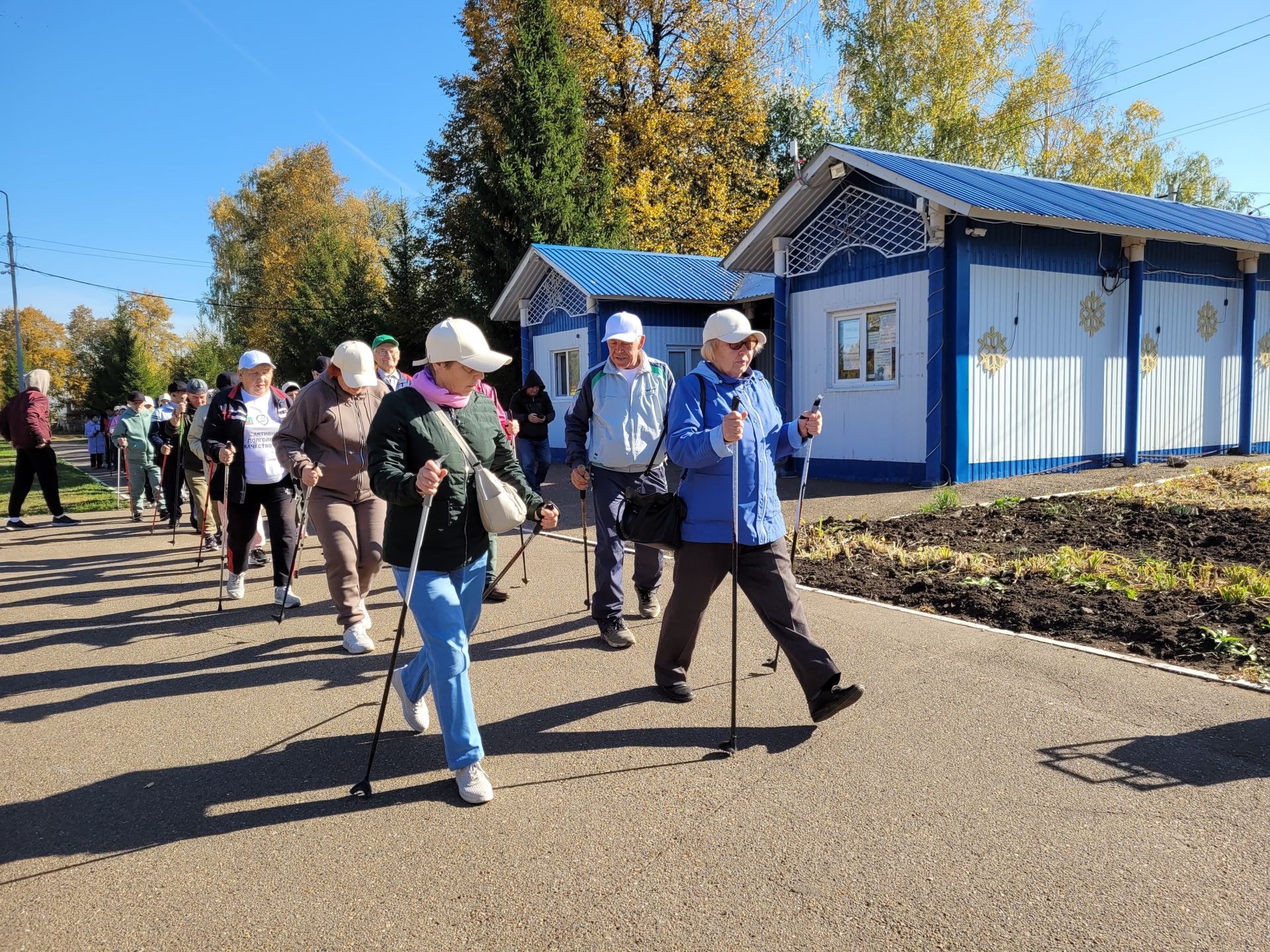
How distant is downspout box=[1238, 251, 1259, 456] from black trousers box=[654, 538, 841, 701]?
15.6m

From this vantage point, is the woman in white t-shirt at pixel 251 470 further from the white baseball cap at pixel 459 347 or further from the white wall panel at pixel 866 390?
the white wall panel at pixel 866 390

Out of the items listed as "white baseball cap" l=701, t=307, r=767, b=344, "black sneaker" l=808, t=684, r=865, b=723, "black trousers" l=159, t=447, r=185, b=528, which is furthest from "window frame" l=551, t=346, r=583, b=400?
"black sneaker" l=808, t=684, r=865, b=723

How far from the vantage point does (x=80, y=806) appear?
3842 mm

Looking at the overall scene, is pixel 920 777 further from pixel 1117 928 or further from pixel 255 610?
pixel 255 610

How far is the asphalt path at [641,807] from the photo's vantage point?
291 cm

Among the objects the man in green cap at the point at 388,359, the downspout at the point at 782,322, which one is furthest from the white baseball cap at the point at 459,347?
the downspout at the point at 782,322

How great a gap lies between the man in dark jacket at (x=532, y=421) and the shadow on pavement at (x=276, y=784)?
600 centimetres

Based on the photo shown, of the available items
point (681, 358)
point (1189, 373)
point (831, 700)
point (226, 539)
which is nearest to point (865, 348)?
point (1189, 373)

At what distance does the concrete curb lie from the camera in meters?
4.89

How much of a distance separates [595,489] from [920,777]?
3033 mm

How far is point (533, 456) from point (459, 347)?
7.01 m

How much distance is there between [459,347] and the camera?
3920 millimetres

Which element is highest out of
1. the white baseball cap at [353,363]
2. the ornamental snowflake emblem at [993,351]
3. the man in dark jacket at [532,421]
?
the ornamental snowflake emblem at [993,351]

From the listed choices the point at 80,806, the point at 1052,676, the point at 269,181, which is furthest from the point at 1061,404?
the point at 269,181
